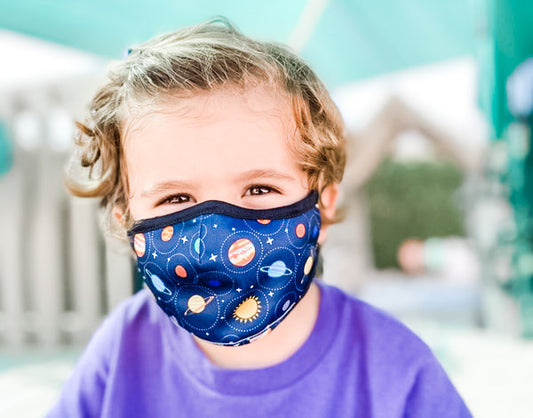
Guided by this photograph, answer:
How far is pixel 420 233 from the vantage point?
1117 centimetres

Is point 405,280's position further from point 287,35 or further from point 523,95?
point 287,35

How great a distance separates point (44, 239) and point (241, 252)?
2.87 meters

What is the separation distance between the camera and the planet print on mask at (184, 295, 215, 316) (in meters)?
0.97

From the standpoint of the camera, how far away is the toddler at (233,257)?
3.19ft

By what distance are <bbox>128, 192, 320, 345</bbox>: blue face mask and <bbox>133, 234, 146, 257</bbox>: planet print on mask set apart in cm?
1

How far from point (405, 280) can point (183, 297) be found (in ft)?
28.9

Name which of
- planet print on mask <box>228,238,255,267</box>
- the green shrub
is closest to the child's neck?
planet print on mask <box>228,238,255,267</box>

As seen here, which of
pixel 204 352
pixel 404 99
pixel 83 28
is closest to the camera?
pixel 204 352

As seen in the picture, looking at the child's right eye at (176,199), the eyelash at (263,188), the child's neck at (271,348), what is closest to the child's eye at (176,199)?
the child's right eye at (176,199)

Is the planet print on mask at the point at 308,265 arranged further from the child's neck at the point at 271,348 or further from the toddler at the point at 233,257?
the child's neck at the point at 271,348

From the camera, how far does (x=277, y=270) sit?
100 centimetres

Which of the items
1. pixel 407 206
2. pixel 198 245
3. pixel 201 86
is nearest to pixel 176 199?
pixel 198 245

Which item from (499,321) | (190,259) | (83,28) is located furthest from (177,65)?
(499,321)

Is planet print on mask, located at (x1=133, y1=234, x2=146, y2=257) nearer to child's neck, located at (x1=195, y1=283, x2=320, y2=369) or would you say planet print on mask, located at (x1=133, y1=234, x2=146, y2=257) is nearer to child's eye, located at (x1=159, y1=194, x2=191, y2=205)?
child's eye, located at (x1=159, y1=194, x2=191, y2=205)
